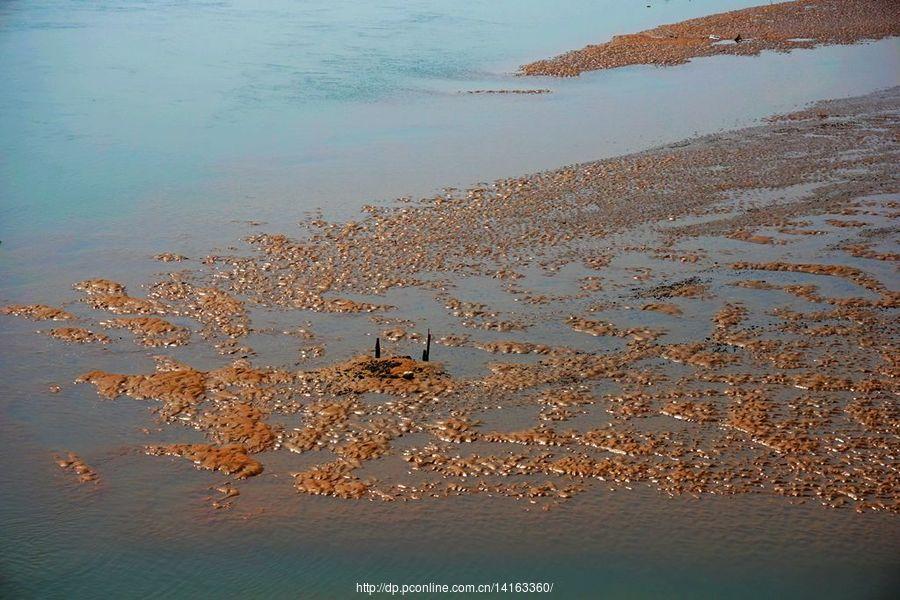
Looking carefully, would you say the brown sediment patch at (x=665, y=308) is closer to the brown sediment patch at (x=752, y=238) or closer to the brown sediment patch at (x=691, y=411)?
the brown sediment patch at (x=691, y=411)

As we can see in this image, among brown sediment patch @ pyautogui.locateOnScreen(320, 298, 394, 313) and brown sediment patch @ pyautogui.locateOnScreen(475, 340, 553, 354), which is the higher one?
brown sediment patch @ pyautogui.locateOnScreen(320, 298, 394, 313)

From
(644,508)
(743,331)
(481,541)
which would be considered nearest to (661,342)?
(743,331)

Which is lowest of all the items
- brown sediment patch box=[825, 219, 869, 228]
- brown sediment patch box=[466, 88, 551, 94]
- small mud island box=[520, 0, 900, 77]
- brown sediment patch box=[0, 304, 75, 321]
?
brown sediment patch box=[0, 304, 75, 321]

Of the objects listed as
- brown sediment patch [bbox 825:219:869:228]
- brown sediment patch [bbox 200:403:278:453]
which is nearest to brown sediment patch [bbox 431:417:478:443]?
brown sediment patch [bbox 200:403:278:453]

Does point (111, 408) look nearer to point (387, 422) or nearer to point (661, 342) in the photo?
point (387, 422)

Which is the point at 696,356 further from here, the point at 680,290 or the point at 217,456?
the point at 217,456

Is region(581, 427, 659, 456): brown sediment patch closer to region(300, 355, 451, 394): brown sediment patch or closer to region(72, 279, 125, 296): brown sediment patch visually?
region(300, 355, 451, 394): brown sediment patch

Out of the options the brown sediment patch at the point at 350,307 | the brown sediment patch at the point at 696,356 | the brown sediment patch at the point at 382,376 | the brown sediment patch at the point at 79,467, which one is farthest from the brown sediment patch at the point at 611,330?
the brown sediment patch at the point at 79,467
